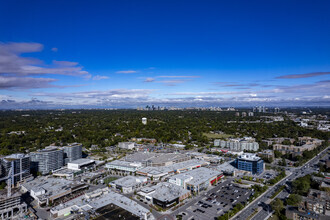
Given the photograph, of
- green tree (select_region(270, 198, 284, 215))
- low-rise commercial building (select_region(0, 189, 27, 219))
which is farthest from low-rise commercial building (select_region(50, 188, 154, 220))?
green tree (select_region(270, 198, 284, 215))

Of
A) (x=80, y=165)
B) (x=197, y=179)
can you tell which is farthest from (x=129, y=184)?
(x=80, y=165)

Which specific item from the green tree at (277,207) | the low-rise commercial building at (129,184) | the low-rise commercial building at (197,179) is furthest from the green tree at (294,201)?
the low-rise commercial building at (129,184)

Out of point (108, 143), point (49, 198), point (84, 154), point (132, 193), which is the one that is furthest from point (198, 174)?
point (108, 143)

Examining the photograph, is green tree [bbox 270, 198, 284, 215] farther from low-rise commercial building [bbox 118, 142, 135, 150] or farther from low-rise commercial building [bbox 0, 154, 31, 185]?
low-rise commercial building [bbox 118, 142, 135, 150]

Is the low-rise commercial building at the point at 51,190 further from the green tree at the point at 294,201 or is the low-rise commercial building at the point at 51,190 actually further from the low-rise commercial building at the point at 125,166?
the green tree at the point at 294,201

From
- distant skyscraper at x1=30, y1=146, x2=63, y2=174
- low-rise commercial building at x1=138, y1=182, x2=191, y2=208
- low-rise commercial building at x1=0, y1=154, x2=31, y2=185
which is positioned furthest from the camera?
distant skyscraper at x1=30, y1=146, x2=63, y2=174

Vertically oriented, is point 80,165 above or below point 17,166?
below

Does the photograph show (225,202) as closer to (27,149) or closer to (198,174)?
(198,174)

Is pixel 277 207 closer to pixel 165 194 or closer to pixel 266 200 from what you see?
pixel 266 200

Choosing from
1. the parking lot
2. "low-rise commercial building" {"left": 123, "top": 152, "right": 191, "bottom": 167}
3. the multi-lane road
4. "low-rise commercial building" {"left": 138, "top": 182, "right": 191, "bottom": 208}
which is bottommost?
the parking lot
